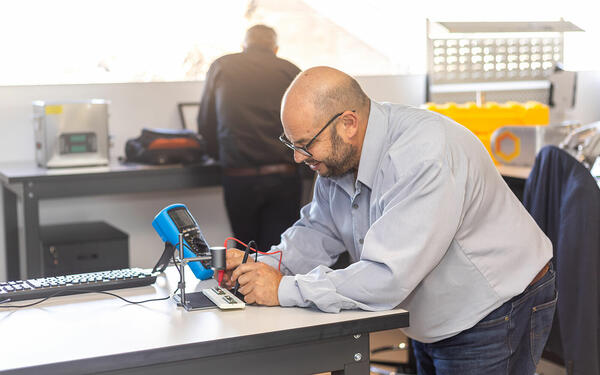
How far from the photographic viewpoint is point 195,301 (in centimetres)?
168

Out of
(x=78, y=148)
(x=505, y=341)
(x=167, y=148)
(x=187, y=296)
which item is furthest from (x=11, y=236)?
(x=505, y=341)

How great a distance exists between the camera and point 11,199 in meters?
4.03

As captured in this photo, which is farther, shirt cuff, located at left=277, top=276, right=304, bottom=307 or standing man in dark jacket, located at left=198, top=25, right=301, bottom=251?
standing man in dark jacket, located at left=198, top=25, right=301, bottom=251

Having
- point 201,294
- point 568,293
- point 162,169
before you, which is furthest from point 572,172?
point 162,169

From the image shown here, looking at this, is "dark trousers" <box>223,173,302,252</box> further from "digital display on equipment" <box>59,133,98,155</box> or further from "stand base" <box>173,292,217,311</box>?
"stand base" <box>173,292,217,311</box>

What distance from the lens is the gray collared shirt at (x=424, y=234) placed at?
5.17 feet

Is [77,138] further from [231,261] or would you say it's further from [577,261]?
[577,261]

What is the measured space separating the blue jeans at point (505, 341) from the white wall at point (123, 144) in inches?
110

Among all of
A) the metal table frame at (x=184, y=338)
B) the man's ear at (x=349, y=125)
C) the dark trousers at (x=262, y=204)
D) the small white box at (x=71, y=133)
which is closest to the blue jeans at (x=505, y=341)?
the metal table frame at (x=184, y=338)

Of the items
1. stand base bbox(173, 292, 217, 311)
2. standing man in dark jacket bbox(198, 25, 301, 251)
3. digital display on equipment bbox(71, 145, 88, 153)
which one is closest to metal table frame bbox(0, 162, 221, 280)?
digital display on equipment bbox(71, 145, 88, 153)

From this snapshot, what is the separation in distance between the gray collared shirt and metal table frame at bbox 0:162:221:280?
184 centimetres

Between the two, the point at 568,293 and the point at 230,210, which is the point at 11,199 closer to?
the point at 230,210

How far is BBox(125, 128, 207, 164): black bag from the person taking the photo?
378 centimetres

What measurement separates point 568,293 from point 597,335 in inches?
6.8
